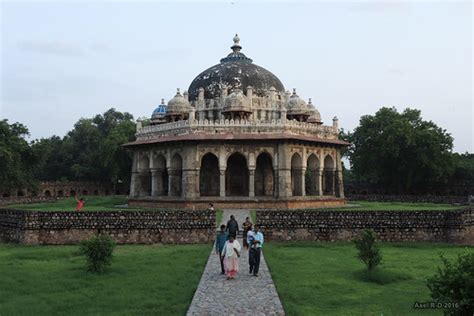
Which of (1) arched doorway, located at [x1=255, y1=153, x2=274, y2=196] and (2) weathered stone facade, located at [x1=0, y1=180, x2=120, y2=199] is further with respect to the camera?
(2) weathered stone facade, located at [x1=0, y1=180, x2=120, y2=199]

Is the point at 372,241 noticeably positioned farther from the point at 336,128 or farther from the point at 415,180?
the point at 415,180

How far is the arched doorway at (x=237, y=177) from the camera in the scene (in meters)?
32.2

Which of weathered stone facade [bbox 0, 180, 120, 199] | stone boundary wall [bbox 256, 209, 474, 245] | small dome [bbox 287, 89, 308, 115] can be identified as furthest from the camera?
weathered stone facade [bbox 0, 180, 120, 199]

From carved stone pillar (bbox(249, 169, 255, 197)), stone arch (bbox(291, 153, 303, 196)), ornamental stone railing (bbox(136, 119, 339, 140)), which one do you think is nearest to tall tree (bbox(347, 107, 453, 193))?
stone arch (bbox(291, 153, 303, 196))

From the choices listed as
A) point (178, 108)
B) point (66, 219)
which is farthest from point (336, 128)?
point (66, 219)

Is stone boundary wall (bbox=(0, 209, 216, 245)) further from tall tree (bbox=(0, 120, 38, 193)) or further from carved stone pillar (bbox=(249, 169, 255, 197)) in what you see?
tall tree (bbox=(0, 120, 38, 193))

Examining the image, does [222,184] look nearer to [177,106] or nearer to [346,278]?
[177,106]

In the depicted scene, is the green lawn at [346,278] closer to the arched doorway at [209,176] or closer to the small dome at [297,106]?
the arched doorway at [209,176]

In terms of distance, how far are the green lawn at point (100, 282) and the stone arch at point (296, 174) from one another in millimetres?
16170

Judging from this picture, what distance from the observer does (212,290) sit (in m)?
9.61

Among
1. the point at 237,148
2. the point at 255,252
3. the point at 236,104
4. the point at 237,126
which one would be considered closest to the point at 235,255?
the point at 255,252

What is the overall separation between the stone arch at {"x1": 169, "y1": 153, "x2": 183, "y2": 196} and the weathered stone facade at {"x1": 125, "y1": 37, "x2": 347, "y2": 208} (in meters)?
0.06

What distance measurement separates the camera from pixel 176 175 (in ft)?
104

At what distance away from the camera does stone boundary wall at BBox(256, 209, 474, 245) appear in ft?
54.3
